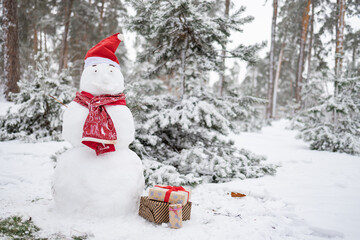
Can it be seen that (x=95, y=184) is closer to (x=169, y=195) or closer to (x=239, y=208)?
(x=169, y=195)

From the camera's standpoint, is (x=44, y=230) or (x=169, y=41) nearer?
(x=44, y=230)

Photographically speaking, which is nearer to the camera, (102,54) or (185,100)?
(102,54)

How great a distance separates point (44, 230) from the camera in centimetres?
201

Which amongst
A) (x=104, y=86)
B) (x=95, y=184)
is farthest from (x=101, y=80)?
(x=95, y=184)

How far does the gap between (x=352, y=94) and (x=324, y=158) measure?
2.55 m

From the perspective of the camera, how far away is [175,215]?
2209mm

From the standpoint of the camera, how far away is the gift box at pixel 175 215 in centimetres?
221

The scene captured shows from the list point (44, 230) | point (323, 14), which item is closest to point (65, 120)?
point (44, 230)

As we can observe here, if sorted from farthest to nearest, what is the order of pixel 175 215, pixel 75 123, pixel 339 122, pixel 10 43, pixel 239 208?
pixel 10 43 < pixel 339 122 < pixel 239 208 < pixel 75 123 < pixel 175 215

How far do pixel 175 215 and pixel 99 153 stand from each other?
3.32 ft

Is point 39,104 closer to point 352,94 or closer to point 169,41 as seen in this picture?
point 169,41

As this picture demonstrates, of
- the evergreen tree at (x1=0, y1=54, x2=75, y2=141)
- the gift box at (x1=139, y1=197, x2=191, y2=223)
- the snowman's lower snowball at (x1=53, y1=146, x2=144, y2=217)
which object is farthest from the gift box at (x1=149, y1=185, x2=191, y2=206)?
the evergreen tree at (x1=0, y1=54, x2=75, y2=141)

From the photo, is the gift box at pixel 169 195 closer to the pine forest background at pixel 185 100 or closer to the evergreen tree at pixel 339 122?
the pine forest background at pixel 185 100

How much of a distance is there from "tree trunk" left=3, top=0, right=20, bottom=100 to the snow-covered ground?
544 centimetres
